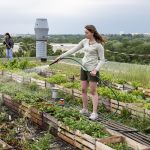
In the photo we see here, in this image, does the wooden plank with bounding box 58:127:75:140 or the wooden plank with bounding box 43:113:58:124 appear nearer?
the wooden plank with bounding box 58:127:75:140

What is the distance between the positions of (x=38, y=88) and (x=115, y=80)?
1845 millimetres

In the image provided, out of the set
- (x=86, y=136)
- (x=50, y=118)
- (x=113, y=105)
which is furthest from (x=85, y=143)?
(x=113, y=105)

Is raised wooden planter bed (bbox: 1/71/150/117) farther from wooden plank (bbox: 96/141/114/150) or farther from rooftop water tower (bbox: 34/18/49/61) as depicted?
rooftop water tower (bbox: 34/18/49/61)

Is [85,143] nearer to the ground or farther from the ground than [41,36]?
nearer to the ground

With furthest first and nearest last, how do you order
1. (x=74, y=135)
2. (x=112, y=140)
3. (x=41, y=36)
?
(x=41, y=36) < (x=74, y=135) < (x=112, y=140)

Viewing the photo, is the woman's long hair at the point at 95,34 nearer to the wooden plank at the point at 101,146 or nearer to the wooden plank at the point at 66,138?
the wooden plank at the point at 66,138

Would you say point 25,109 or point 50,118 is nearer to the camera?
point 50,118

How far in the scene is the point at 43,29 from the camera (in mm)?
18156

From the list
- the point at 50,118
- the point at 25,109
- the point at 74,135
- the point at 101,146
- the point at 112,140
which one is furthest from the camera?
the point at 25,109

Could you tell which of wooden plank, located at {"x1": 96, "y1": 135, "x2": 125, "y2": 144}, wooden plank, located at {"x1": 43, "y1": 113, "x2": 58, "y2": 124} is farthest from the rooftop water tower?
wooden plank, located at {"x1": 96, "y1": 135, "x2": 125, "y2": 144}

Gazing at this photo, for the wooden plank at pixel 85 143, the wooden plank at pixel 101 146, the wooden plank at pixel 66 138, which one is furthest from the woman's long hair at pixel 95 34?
the wooden plank at pixel 101 146

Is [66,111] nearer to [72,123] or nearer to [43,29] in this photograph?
[72,123]

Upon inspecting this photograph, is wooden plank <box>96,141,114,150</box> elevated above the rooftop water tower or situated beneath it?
situated beneath

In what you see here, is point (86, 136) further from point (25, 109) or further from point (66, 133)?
point (25, 109)
